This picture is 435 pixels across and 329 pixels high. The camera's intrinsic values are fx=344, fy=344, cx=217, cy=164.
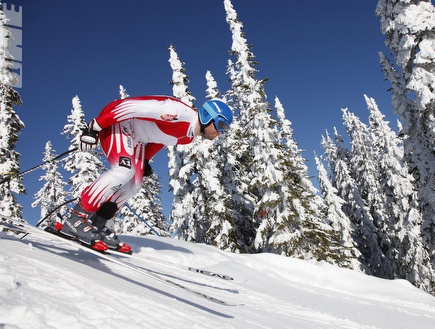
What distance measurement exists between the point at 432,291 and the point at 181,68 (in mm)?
26584

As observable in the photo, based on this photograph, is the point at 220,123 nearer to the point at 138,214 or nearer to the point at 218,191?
the point at 218,191

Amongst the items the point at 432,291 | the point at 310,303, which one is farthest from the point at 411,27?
the point at 432,291

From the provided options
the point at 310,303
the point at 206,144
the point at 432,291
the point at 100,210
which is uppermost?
the point at 206,144

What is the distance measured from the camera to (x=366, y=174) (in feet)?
127

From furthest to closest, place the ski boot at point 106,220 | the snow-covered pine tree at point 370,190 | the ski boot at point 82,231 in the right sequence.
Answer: the snow-covered pine tree at point 370,190, the ski boot at point 106,220, the ski boot at point 82,231

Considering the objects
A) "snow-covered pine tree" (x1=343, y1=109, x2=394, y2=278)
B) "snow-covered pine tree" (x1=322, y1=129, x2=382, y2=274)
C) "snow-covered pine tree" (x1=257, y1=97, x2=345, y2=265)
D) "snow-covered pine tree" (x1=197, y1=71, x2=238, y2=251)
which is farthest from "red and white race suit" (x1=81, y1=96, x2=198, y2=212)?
"snow-covered pine tree" (x1=343, y1=109, x2=394, y2=278)

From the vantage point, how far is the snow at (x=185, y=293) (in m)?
1.95

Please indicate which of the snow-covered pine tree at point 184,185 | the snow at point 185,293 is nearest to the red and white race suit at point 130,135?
the snow at point 185,293

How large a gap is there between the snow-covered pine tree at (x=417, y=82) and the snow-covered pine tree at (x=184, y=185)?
39.0ft

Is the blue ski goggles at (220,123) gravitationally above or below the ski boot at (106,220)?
above

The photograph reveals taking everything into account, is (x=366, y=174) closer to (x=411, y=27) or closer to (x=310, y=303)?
(x=411, y=27)

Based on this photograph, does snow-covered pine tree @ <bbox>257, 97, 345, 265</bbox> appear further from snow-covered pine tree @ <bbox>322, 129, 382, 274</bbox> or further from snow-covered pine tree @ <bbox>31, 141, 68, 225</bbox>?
snow-covered pine tree @ <bbox>31, 141, 68, 225</bbox>

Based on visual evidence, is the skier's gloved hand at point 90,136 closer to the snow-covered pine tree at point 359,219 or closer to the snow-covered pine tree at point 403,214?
the snow-covered pine tree at point 403,214

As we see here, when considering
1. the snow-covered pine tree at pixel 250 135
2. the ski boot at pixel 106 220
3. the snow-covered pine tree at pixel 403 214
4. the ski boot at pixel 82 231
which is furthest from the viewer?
the snow-covered pine tree at pixel 403 214
